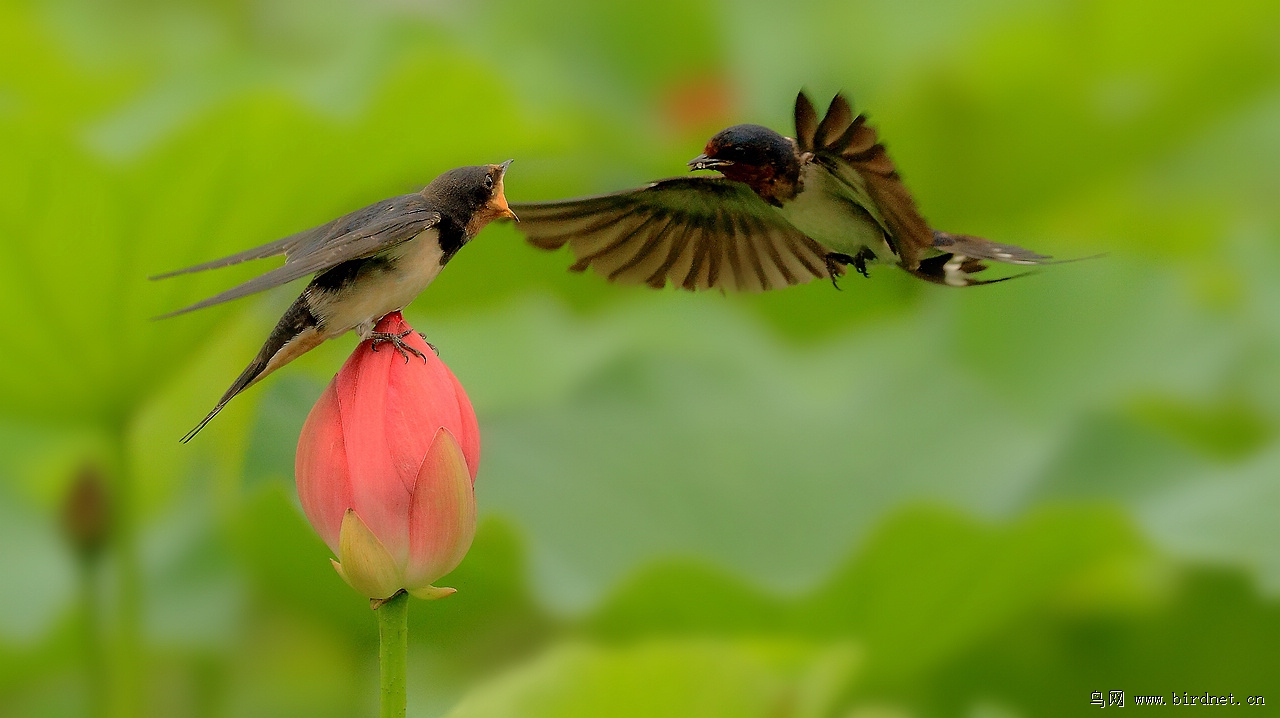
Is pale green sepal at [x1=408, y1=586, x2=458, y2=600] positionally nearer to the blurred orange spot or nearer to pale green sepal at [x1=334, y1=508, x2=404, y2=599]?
pale green sepal at [x1=334, y1=508, x2=404, y2=599]

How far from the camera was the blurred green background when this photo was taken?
1004 mm

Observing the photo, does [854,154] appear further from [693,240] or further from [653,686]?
[653,686]

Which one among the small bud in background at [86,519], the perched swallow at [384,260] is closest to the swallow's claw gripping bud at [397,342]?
the perched swallow at [384,260]

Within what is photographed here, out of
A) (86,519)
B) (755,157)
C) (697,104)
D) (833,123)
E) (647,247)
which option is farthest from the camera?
(697,104)

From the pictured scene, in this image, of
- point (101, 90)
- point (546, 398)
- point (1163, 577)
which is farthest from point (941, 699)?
point (101, 90)

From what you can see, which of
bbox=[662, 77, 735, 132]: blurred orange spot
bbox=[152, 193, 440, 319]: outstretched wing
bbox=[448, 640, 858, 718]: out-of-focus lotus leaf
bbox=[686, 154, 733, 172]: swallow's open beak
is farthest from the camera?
bbox=[662, 77, 735, 132]: blurred orange spot

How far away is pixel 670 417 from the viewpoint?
4.84 ft

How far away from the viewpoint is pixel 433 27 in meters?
1.84

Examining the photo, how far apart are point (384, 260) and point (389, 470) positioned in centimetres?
9

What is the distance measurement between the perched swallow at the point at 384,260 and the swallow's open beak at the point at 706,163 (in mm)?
90

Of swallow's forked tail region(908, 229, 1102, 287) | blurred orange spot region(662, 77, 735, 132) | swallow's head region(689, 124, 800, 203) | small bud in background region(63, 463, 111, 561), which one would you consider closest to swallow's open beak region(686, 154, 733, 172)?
swallow's head region(689, 124, 800, 203)

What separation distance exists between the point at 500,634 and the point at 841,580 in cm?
37

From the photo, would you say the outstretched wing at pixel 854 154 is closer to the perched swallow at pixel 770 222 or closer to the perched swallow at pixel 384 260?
the perched swallow at pixel 770 222

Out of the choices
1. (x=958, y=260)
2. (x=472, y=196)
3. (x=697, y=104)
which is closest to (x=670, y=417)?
(x=958, y=260)
